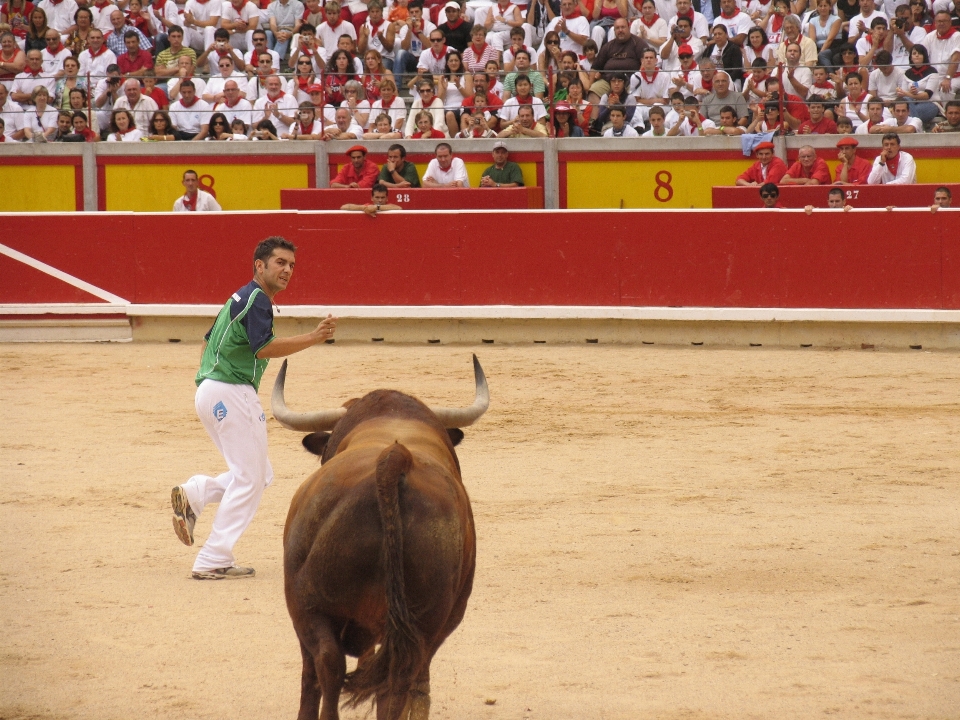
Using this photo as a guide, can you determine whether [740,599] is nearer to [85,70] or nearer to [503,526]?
[503,526]

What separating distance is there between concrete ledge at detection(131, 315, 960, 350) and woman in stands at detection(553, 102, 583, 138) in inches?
114

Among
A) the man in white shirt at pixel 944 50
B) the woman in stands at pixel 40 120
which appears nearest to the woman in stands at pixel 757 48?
the man in white shirt at pixel 944 50

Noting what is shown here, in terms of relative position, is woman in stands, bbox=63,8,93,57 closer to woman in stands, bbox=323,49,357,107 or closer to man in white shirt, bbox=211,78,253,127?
man in white shirt, bbox=211,78,253,127

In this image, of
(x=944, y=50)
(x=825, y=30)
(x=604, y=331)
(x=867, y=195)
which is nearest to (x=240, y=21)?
(x=604, y=331)

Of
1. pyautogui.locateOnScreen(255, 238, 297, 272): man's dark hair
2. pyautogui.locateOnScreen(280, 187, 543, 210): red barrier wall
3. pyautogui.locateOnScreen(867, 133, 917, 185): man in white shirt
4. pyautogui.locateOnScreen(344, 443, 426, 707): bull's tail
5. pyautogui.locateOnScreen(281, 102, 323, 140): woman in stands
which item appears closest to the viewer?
pyautogui.locateOnScreen(344, 443, 426, 707): bull's tail

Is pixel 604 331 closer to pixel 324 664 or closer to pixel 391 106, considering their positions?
pixel 391 106

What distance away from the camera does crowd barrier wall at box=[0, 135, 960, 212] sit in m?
14.2

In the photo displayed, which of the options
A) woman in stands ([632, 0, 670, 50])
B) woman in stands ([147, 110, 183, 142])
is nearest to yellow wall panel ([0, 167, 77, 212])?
woman in stands ([147, 110, 183, 142])

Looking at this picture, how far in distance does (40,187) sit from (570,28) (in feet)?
23.1

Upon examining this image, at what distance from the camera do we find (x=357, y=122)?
1544 centimetres

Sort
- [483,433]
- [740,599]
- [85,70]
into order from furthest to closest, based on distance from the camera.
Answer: [85,70]
[483,433]
[740,599]

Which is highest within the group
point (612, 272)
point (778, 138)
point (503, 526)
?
point (778, 138)

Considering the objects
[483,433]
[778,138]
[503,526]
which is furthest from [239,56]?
[503,526]

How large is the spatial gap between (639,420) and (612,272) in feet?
13.0
